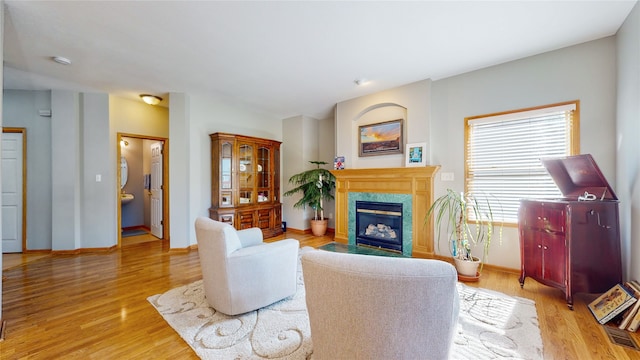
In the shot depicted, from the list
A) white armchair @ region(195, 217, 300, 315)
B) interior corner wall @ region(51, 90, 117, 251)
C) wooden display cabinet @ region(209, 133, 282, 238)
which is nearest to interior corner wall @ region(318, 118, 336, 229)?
wooden display cabinet @ region(209, 133, 282, 238)

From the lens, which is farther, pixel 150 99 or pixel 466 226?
pixel 150 99

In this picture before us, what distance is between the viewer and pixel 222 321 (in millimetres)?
1993

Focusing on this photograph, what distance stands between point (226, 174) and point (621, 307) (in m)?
4.86

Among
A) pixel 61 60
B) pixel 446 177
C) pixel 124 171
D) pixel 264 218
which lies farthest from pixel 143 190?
pixel 446 177

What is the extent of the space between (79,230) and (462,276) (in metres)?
5.65

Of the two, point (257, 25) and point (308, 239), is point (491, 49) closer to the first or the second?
point (257, 25)

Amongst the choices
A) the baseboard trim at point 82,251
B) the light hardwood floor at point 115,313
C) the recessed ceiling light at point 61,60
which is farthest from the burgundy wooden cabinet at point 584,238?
the baseboard trim at point 82,251

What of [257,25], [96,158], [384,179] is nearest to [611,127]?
[384,179]

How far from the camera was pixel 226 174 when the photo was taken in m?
4.42

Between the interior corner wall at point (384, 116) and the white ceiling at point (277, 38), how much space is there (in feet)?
0.76

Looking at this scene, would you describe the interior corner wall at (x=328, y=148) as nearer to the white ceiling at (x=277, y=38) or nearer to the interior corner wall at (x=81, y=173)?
the white ceiling at (x=277, y=38)

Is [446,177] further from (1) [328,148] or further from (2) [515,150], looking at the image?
(1) [328,148]

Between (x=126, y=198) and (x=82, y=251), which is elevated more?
(x=126, y=198)

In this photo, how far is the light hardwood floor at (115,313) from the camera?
1671mm
